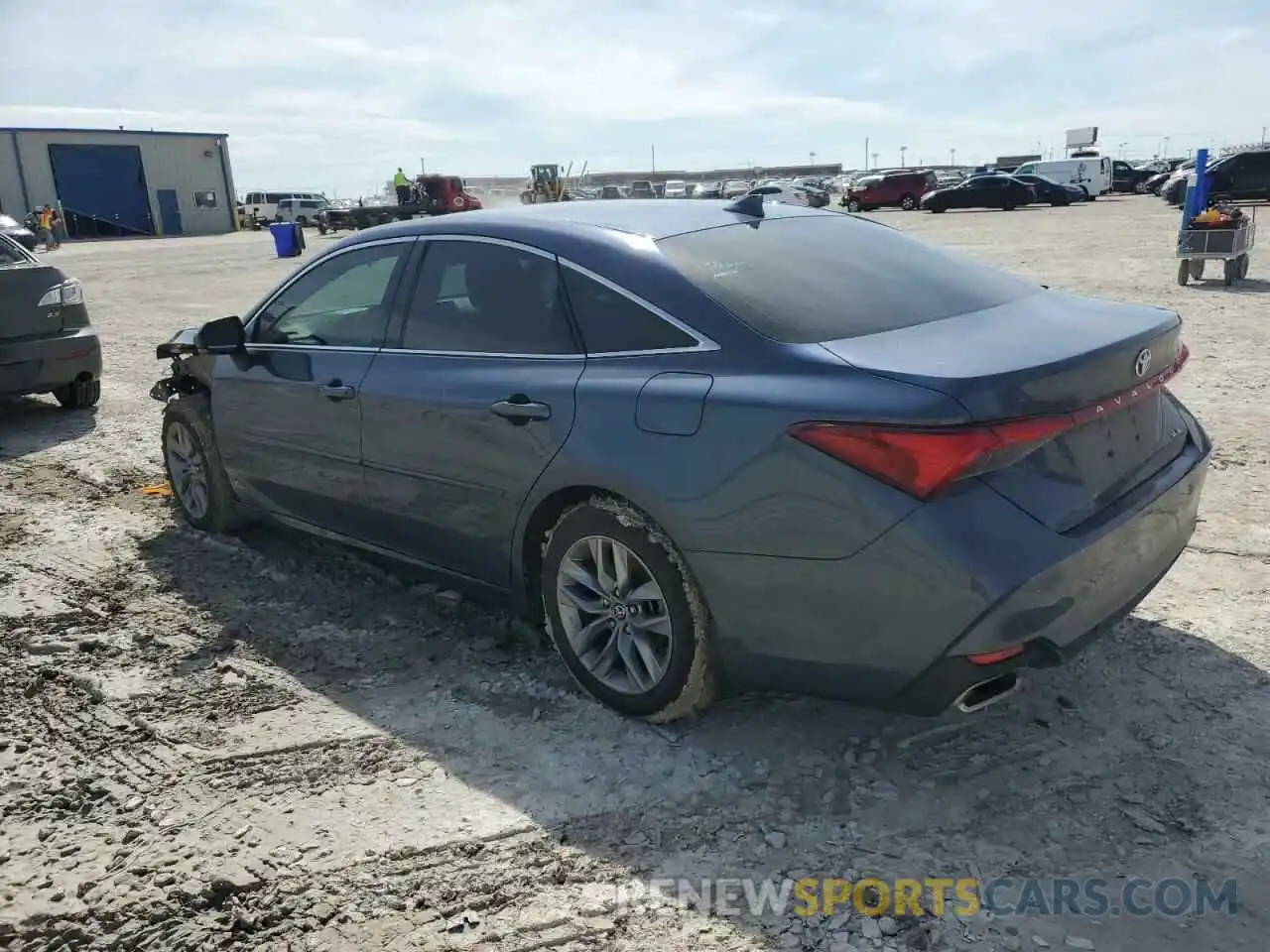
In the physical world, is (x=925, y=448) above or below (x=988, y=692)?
above

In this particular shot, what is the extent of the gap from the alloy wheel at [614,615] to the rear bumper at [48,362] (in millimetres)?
6351

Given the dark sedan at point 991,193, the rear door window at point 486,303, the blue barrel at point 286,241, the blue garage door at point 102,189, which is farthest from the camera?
the blue garage door at point 102,189

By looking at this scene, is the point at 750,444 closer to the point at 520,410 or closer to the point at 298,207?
the point at 520,410

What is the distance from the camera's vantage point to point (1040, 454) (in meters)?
2.66

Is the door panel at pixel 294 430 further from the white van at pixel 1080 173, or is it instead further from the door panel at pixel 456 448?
the white van at pixel 1080 173

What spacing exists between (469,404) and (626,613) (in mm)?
932

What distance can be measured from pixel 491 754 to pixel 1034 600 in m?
1.70

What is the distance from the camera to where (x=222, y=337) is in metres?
4.69

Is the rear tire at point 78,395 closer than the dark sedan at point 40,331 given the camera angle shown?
No

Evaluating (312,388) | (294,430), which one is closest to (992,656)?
(312,388)

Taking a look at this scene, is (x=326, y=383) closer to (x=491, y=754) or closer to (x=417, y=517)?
(x=417, y=517)

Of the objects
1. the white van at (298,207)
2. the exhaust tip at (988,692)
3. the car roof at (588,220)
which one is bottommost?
the exhaust tip at (988,692)

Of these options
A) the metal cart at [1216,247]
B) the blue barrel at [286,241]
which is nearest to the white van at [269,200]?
the blue barrel at [286,241]

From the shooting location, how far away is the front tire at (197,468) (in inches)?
201
